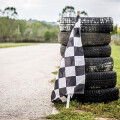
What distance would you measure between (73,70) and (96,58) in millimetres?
591

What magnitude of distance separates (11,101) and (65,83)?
1.25m

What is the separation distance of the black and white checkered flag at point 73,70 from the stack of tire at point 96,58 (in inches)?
8.0

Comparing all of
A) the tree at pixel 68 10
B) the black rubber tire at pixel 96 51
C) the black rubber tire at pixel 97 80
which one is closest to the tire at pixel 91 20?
the black rubber tire at pixel 96 51

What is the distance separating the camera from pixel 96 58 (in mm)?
3992

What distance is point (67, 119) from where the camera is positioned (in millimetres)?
3107

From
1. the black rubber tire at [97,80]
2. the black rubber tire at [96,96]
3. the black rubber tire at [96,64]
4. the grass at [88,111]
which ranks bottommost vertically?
the grass at [88,111]

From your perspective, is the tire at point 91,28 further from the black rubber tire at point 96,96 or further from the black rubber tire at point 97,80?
the black rubber tire at point 96,96

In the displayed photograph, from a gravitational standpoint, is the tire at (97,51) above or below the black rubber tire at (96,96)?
above

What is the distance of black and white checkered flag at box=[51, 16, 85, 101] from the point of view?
3693 millimetres

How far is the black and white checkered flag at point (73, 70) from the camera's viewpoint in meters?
3.69

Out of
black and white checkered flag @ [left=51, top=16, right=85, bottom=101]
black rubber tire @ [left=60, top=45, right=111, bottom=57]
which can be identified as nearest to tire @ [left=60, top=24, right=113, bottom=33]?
black and white checkered flag @ [left=51, top=16, right=85, bottom=101]

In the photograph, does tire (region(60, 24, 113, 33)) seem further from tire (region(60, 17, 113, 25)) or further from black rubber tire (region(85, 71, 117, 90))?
black rubber tire (region(85, 71, 117, 90))

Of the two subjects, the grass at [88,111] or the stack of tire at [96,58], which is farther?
the stack of tire at [96,58]

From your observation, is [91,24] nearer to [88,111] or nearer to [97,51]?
[97,51]
